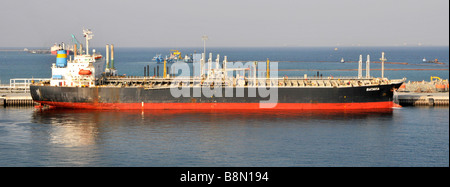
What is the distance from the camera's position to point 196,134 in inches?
1521

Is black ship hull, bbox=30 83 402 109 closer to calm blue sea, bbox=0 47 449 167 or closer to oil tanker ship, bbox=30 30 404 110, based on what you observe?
oil tanker ship, bbox=30 30 404 110

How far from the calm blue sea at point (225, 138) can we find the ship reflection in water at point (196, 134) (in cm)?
6

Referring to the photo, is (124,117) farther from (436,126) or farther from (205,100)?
(436,126)

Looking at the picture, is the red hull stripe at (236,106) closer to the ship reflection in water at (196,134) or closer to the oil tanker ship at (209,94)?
the oil tanker ship at (209,94)

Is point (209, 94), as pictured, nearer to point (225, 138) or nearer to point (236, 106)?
point (236, 106)

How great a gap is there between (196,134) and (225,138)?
2.45 metres

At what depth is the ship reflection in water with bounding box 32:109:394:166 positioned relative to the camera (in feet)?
105

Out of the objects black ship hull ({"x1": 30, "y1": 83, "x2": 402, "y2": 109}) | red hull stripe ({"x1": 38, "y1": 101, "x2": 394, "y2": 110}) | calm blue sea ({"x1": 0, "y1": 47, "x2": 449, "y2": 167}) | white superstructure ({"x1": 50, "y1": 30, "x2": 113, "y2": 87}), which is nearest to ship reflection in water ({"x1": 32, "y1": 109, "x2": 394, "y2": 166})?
calm blue sea ({"x1": 0, "y1": 47, "x2": 449, "y2": 167})

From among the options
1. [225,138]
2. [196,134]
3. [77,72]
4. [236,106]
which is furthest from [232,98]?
[77,72]

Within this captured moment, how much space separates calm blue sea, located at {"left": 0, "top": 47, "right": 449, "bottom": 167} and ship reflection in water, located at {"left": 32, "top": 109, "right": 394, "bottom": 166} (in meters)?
0.06

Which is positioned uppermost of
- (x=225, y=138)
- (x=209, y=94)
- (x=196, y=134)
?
(x=209, y=94)

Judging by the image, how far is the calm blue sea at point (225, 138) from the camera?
31641mm

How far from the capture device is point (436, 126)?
41.5m
